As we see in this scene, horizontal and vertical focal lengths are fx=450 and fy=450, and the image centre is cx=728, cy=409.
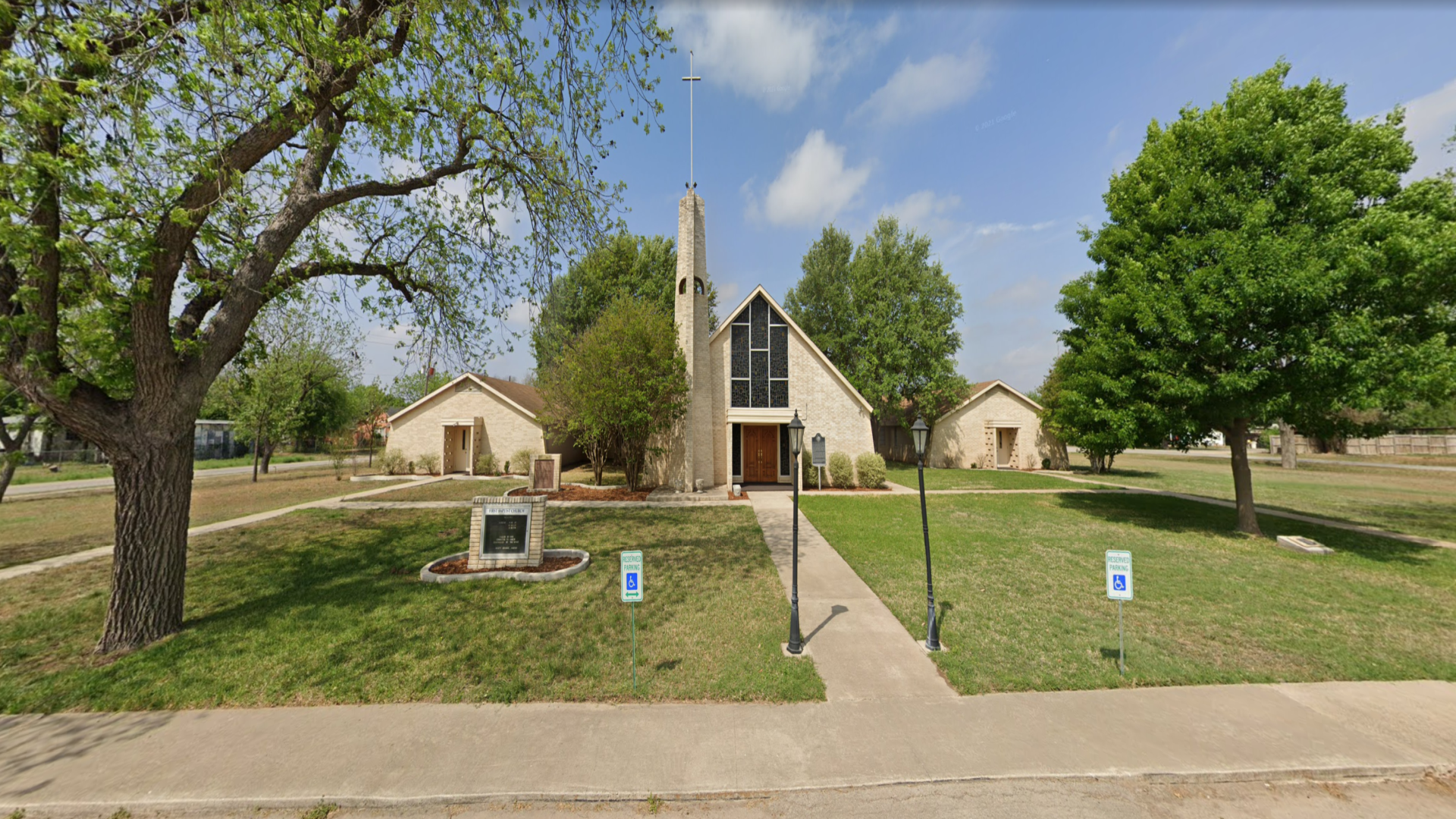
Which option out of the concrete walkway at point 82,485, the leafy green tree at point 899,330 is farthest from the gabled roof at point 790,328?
the concrete walkway at point 82,485

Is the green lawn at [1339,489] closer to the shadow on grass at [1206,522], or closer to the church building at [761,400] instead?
the shadow on grass at [1206,522]

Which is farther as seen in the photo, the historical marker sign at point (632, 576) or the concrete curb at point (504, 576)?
the concrete curb at point (504, 576)

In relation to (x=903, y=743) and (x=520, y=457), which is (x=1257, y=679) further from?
(x=520, y=457)

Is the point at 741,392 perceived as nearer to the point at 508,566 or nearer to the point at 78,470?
the point at 508,566

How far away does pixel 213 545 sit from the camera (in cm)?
1020

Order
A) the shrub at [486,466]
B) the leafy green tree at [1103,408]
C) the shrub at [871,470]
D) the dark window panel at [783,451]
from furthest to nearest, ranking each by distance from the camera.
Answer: the shrub at [486,466] → the dark window panel at [783,451] → the shrub at [871,470] → the leafy green tree at [1103,408]

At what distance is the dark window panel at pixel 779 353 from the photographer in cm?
1933

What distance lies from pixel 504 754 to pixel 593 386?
12817 millimetres

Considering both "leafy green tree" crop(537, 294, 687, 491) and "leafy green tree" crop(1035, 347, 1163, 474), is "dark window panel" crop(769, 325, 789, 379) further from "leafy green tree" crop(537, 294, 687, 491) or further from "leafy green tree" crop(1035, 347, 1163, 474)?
"leafy green tree" crop(1035, 347, 1163, 474)

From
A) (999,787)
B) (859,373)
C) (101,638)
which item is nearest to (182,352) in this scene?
(101,638)

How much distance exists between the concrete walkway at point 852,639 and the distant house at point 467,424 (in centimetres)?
1817

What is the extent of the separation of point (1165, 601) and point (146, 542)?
47.7 ft

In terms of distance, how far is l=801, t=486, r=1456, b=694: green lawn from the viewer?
5305 mm

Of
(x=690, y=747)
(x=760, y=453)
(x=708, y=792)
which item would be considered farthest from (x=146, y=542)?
(x=760, y=453)
